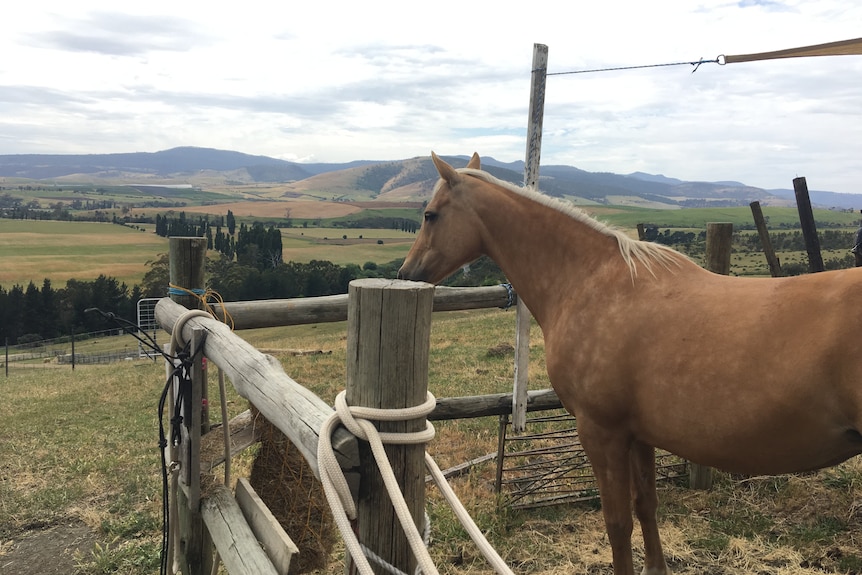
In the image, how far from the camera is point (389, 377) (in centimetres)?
131

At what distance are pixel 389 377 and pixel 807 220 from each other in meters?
4.59

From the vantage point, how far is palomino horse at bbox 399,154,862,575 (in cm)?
211

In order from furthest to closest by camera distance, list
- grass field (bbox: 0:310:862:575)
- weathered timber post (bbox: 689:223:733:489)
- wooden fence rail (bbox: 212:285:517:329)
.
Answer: weathered timber post (bbox: 689:223:733:489), grass field (bbox: 0:310:862:575), wooden fence rail (bbox: 212:285:517:329)

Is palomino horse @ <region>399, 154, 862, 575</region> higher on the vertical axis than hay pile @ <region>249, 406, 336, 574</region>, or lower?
higher

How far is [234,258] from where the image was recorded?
60312 millimetres

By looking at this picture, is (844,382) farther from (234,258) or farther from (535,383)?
(234,258)

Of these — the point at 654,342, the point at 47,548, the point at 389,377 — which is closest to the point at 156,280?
the point at 47,548

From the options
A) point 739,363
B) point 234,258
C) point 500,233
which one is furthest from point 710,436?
point 234,258

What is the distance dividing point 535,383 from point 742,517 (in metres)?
4.25

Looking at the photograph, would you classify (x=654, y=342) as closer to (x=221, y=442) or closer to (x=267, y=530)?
(x=267, y=530)

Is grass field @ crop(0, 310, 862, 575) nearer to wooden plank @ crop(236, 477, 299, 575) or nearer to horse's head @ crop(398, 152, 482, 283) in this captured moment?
wooden plank @ crop(236, 477, 299, 575)

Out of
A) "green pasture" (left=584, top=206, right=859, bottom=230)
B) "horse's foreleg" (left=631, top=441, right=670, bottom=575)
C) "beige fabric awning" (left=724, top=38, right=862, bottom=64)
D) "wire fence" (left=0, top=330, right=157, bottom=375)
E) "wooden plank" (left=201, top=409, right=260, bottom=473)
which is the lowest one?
"wire fence" (left=0, top=330, right=157, bottom=375)

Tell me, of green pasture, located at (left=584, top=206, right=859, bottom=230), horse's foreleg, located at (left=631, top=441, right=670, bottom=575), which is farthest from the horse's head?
green pasture, located at (left=584, top=206, right=859, bottom=230)

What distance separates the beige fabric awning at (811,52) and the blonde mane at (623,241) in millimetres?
2089
